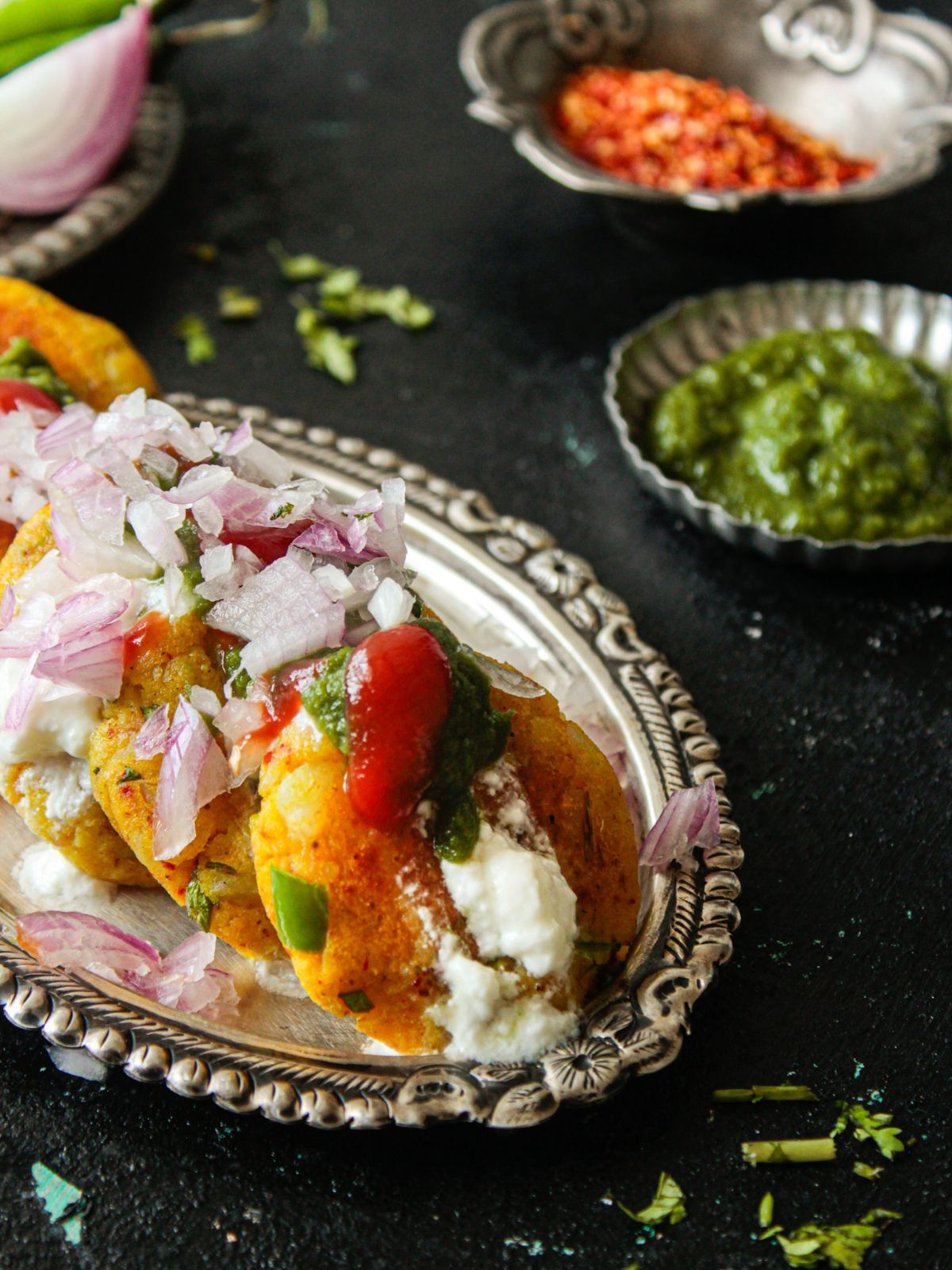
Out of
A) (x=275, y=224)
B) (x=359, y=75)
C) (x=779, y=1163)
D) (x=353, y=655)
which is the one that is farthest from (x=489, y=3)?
(x=779, y=1163)

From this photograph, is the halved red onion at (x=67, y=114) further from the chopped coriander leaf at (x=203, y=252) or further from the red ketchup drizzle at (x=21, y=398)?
the red ketchup drizzle at (x=21, y=398)

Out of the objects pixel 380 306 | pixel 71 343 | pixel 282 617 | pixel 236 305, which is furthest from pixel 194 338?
pixel 282 617

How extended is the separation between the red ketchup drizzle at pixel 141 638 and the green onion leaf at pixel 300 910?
1.97 ft

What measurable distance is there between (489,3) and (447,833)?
6163 millimetres

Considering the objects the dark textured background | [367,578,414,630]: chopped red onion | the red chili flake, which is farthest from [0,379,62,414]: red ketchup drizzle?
the red chili flake

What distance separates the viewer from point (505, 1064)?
2539mm

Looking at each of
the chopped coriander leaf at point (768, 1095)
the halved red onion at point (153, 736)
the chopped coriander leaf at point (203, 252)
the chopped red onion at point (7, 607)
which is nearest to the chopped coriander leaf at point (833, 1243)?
the chopped coriander leaf at point (768, 1095)

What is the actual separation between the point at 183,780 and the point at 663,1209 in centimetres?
126

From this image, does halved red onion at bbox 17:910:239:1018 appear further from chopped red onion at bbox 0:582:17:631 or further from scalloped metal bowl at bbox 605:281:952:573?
scalloped metal bowl at bbox 605:281:952:573

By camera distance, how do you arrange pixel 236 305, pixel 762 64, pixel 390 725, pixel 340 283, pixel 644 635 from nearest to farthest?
pixel 390 725, pixel 644 635, pixel 236 305, pixel 340 283, pixel 762 64

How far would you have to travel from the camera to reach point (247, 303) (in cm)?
539

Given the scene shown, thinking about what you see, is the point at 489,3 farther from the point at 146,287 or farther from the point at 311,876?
the point at 311,876

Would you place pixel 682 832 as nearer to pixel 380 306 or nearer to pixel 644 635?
pixel 644 635

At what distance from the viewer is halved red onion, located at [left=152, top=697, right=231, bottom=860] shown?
267 cm
